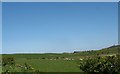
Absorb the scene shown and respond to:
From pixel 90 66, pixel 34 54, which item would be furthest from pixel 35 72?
pixel 34 54

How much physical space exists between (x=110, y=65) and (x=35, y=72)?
6.14 m

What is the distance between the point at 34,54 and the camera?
160ft

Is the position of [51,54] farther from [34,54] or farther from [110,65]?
[110,65]

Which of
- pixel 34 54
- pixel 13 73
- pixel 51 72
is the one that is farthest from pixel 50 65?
pixel 34 54

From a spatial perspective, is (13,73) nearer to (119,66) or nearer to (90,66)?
(90,66)

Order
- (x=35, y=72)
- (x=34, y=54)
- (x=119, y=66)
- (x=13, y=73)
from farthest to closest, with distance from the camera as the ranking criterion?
(x=34, y=54)
(x=35, y=72)
(x=13, y=73)
(x=119, y=66)

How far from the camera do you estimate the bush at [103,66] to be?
2067 cm

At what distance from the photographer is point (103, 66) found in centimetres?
2108

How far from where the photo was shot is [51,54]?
50656mm

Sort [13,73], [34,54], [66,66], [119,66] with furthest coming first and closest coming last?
[34,54] → [66,66] → [13,73] → [119,66]

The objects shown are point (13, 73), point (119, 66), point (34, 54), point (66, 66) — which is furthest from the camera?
point (34, 54)

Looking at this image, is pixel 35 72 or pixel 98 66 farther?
pixel 35 72

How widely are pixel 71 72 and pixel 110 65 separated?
204 inches

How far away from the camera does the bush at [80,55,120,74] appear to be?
67.8 feet
